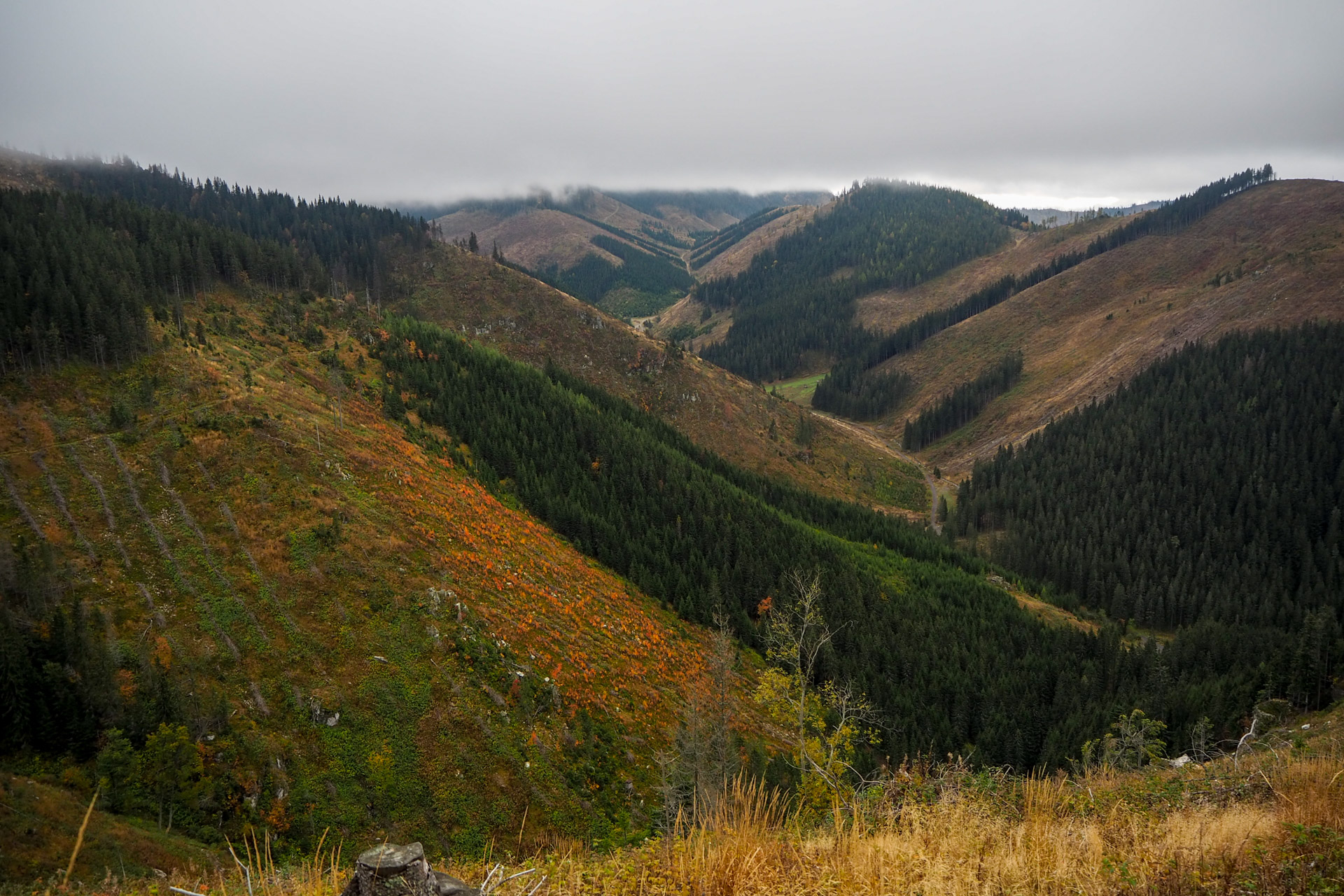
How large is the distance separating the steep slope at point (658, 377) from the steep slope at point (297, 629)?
83.8 metres

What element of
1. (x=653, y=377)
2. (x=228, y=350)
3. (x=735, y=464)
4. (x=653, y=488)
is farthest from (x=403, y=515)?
(x=653, y=377)

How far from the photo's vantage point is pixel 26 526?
33.2 m

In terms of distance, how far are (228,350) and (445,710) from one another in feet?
A: 169

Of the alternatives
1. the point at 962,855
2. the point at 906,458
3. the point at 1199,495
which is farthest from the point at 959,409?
the point at 962,855

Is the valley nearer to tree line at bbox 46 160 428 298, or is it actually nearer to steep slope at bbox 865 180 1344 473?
steep slope at bbox 865 180 1344 473

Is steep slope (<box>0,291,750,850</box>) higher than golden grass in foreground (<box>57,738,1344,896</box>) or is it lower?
lower

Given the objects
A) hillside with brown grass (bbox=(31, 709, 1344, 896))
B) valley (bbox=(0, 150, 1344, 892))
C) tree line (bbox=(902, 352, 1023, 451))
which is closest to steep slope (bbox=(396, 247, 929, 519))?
valley (bbox=(0, 150, 1344, 892))

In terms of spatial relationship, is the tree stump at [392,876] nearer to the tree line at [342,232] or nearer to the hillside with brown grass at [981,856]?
the hillside with brown grass at [981,856]

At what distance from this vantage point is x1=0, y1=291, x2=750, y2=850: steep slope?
1059 inches

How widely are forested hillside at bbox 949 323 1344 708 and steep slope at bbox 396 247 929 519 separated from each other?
2703 cm

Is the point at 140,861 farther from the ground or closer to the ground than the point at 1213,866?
closer to the ground

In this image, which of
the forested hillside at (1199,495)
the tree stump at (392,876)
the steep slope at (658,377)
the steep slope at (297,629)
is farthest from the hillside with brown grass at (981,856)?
the steep slope at (658,377)

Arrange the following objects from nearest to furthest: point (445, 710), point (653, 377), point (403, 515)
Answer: point (445, 710) → point (403, 515) → point (653, 377)

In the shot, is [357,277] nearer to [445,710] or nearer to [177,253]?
[177,253]
